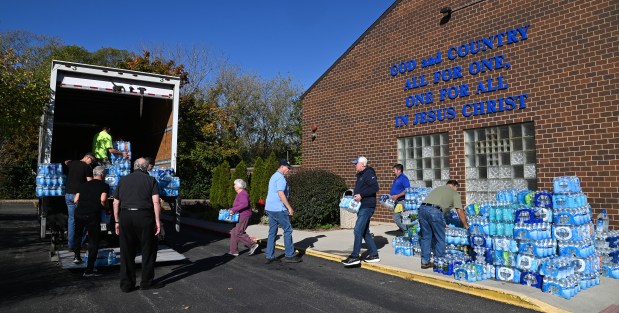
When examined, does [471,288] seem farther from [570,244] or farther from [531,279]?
[570,244]

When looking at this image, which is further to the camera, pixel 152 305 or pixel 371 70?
pixel 371 70

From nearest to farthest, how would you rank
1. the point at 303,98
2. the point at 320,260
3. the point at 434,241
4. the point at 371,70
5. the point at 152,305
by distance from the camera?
the point at 152,305 < the point at 434,241 < the point at 320,260 < the point at 371,70 < the point at 303,98

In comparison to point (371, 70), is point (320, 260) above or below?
below

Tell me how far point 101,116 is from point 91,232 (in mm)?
5214

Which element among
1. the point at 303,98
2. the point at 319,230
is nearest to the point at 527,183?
the point at 319,230

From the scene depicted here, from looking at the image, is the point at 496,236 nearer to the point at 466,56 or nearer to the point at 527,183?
the point at 527,183

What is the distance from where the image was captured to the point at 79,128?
11422 millimetres

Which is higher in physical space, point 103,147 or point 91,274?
point 103,147

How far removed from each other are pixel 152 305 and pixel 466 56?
31.1 feet

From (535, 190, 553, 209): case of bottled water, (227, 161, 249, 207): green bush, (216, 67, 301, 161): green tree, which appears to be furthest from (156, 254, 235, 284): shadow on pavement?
(216, 67, 301, 161): green tree

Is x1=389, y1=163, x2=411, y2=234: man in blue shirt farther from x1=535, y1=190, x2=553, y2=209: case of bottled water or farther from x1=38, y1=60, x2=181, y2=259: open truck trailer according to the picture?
x1=38, y1=60, x2=181, y2=259: open truck trailer

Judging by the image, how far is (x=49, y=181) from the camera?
8.19 metres

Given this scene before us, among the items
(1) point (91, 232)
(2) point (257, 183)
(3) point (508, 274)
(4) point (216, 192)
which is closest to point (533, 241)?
(3) point (508, 274)

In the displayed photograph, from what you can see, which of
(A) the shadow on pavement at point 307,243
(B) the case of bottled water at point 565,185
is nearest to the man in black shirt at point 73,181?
(A) the shadow on pavement at point 307,243
